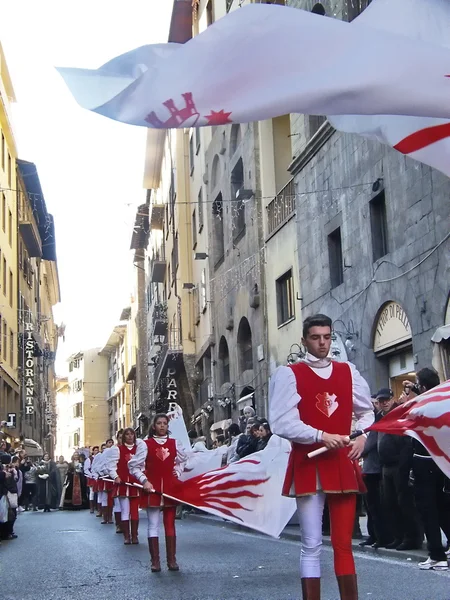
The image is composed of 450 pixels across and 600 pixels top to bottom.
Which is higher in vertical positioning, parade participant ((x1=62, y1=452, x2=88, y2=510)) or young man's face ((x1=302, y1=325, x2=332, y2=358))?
young man's face ((x1=302, y1=325, x2=332, y2=358))

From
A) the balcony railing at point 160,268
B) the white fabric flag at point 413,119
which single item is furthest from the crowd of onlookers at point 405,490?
the balcony railing at point 160,268

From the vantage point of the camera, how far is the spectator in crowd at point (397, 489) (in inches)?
443

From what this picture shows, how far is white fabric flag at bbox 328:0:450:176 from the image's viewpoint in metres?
5.92

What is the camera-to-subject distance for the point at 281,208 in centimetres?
2753

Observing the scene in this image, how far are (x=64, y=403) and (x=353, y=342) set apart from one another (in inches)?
4898

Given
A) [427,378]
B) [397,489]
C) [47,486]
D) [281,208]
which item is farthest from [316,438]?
[47,486]

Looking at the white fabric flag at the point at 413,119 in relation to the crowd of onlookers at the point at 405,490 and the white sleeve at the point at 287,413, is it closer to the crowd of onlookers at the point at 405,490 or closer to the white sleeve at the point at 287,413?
the white sleeve at the point at 287,413

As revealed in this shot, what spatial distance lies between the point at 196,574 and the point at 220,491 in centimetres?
104

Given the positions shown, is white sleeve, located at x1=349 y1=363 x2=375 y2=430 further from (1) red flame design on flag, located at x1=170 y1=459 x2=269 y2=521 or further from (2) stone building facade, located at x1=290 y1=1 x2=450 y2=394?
(2) stone building facade, located at x1=290 y1=1 x2=450 y2=394

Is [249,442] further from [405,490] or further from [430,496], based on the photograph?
[430,496]

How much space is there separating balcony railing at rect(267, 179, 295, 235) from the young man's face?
63.5 feet

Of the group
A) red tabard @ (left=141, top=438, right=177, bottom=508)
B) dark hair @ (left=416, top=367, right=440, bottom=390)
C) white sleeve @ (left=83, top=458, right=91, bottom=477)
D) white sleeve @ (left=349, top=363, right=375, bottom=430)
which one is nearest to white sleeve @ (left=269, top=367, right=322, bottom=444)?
white sleeve @ (left=349, top=363, right=375, bottom=430)

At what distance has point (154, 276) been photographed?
187 ft

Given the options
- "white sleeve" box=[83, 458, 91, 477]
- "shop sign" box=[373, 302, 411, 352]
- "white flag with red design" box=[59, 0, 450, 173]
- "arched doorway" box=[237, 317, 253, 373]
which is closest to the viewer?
"white flag with red design" box=[59, 0, 450, 173]
